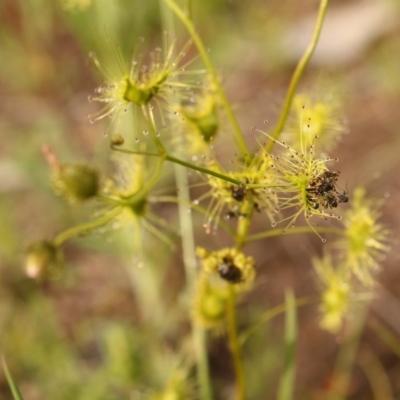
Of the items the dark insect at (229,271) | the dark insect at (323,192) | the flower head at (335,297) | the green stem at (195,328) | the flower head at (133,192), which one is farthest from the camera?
the green stem at (195,328)

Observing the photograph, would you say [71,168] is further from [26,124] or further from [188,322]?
[26,124]

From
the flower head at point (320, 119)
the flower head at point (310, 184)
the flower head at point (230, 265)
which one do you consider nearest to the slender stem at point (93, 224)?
the flower head at point (230, 265)

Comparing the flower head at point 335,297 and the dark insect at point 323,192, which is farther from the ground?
the dark insect at point 323,192

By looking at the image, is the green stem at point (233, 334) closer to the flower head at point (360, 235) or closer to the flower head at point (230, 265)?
the flower head at point (230, 265)

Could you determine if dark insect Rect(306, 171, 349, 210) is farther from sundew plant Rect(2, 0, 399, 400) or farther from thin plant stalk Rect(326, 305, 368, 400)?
thin plant stalk Rect(326, 305, 368, 400)

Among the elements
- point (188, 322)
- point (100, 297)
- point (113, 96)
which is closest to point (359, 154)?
point (188, 322)

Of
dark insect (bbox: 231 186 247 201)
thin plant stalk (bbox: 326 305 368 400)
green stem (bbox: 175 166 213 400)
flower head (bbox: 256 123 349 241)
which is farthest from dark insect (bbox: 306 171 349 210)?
thin plant stalk (bbox: 326 305 368 400)
